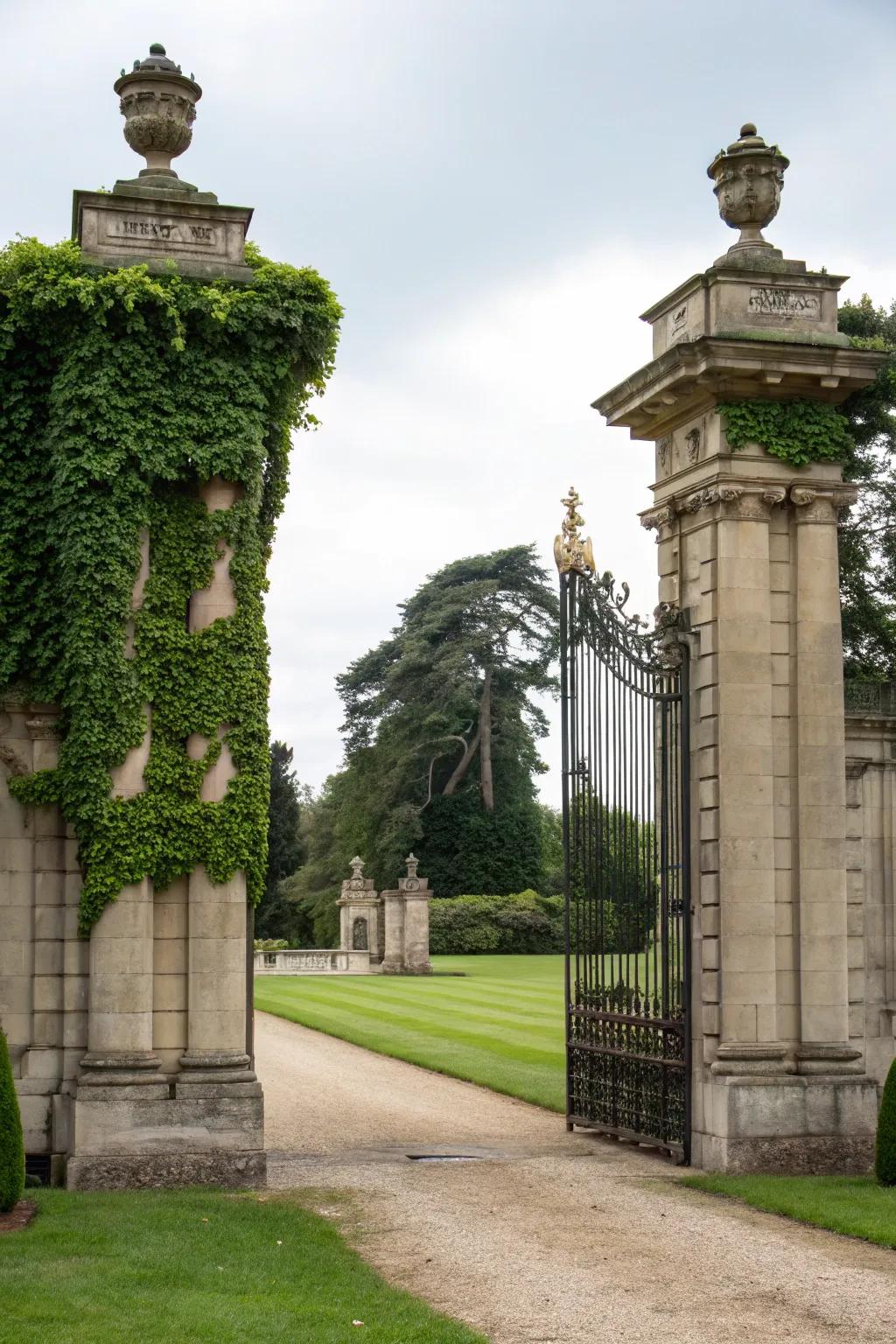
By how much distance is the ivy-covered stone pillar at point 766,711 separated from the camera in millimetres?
13219

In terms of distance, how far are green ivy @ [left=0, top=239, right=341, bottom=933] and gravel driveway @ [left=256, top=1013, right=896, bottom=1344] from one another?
2863mm

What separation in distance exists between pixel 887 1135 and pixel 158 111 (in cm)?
997

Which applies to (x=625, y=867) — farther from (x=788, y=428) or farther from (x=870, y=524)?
(x=870, y=524)

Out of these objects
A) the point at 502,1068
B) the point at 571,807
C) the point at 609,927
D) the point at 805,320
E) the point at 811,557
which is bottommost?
the point at 502,1068

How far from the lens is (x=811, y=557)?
13.9 meters

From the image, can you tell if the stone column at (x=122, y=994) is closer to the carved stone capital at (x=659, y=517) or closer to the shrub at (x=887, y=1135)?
the shrub at (x=887, y=1135)

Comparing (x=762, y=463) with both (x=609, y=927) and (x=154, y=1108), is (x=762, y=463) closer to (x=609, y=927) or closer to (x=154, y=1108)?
(x=609, y=927)

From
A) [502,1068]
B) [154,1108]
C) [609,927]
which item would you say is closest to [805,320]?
[609,927]

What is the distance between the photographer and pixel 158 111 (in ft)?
44.7

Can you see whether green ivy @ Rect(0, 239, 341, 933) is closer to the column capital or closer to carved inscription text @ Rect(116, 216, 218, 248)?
carved inscription text @ Rect(116, 216, 218, 248)

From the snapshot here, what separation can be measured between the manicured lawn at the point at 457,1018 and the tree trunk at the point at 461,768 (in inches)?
552

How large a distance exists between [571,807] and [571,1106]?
284 cm

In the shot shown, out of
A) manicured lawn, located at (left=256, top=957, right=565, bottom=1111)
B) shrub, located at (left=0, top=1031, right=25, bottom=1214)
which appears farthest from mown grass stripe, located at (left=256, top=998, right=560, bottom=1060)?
shrub, located at (left=0, top=1031, right=25, bottom=1214)

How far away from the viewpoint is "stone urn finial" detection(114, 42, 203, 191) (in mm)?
13539
